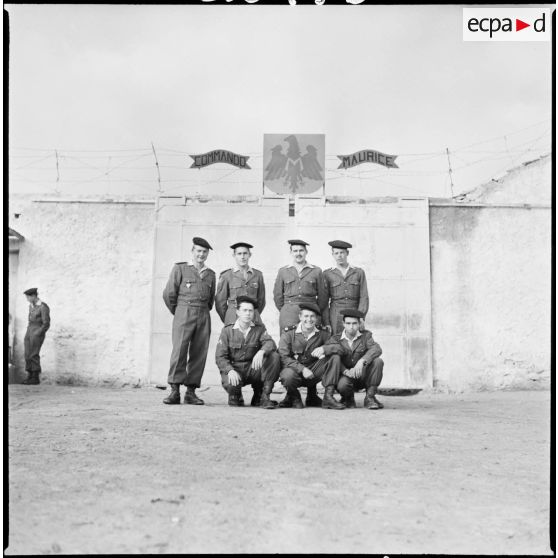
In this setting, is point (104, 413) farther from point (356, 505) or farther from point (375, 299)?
point (375, 299)

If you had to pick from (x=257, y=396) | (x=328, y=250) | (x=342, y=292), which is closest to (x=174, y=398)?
(x=257, y=396)

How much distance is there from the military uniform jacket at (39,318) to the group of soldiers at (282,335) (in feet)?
6.95

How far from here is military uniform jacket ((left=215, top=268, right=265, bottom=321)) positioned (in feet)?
20.1

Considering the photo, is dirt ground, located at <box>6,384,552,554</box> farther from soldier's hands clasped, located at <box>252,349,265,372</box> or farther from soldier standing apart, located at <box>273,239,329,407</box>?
soldier standing apart, located at <box>273,239,329,407</box>

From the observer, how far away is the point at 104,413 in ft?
16.8

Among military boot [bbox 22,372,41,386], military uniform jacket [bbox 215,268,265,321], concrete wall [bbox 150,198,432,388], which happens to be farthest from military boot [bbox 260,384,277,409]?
military boot [bbox 22,372,41,386]

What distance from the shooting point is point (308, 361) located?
226 inches

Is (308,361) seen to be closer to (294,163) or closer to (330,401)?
(330,401)

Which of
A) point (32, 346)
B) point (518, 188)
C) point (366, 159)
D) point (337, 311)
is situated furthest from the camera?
point (518, 188)

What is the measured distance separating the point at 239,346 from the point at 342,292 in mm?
1240

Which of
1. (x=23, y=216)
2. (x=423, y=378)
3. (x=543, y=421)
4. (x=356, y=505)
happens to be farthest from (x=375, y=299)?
(x=356, y=505)

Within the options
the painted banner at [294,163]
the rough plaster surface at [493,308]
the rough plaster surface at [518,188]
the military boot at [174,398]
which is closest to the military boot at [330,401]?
the military boot at [174,398]

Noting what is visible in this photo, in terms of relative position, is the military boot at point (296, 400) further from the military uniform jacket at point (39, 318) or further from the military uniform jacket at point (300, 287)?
the military uniform jacket at point (39, 318)

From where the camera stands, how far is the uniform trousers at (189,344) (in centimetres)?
592
